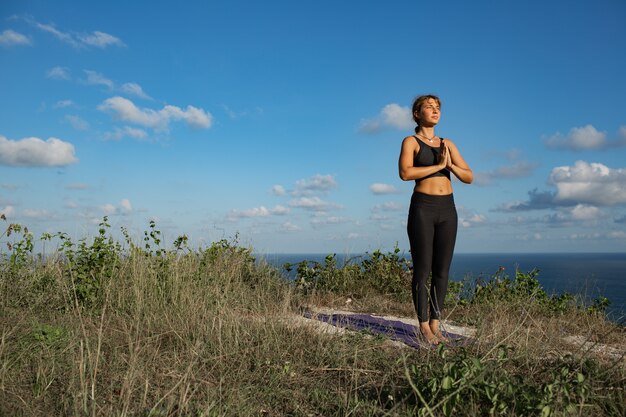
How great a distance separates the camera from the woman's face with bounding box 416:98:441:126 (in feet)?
14.7

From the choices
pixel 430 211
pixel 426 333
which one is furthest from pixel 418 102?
pixel 426 333

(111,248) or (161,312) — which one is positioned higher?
(111,248)

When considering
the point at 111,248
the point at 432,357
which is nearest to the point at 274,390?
the point at 432,357

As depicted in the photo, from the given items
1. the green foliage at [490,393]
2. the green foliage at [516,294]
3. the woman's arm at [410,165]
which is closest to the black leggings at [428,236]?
the woman's arm at [410,165]

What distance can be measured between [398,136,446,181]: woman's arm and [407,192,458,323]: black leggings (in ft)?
0.67

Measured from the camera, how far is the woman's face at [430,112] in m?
4.49

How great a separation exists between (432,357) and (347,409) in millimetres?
993

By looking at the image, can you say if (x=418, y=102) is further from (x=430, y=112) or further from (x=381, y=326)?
A: (x=381, y=326)

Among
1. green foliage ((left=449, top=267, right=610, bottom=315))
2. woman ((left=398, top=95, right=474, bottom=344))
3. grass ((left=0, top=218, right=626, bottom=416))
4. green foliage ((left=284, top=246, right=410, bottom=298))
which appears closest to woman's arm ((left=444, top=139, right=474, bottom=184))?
woman ((left=398, top=95, right=474, bottom=344))

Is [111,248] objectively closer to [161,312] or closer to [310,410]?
[161,312]

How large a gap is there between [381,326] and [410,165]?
200 cm

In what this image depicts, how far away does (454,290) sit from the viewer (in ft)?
26.3

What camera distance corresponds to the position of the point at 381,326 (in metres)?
5.43

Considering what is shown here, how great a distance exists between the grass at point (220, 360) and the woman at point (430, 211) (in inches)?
22.1
